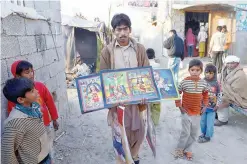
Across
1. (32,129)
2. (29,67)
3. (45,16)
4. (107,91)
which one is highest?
(45,16)

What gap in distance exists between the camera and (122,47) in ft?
9.09

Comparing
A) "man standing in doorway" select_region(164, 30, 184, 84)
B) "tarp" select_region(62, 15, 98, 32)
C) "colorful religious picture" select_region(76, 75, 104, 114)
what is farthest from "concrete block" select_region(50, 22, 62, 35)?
"tarp" select_region(62, 15, 98, 32)

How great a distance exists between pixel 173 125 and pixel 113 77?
2.84 m

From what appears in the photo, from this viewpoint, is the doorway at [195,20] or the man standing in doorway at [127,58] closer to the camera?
the man standing in doorway at [127,58]

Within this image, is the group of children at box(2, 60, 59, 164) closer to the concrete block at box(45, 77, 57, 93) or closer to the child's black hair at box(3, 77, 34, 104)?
the child's black hair at box(3, 77, 34, 104)

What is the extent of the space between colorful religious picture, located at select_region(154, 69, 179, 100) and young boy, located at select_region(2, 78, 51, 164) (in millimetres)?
1333

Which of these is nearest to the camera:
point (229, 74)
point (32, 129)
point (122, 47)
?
point (32, 129)

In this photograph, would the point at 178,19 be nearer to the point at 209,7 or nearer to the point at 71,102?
the point at 209,7

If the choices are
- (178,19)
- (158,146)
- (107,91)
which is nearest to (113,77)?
(107,91)

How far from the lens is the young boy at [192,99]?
342 cm

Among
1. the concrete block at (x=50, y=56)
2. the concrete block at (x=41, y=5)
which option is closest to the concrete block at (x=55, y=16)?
the concrete block at (x=41, y=5)

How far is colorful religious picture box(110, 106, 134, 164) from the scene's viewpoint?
8.66 feet

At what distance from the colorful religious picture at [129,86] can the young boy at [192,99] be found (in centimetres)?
93

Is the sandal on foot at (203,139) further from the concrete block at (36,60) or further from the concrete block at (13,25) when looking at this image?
the concrete block at (13,25)
